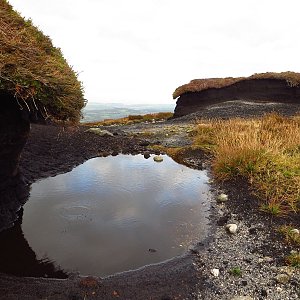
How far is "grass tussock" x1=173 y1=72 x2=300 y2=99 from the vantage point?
A: 31509mm

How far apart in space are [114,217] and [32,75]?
12.8 feet

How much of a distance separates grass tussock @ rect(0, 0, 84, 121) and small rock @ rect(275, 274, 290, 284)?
16.2ft

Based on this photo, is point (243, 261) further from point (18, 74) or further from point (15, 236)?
point (18, 74)

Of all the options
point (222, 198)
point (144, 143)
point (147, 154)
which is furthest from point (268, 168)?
point (144, 143)

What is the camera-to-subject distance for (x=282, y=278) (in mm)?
5492

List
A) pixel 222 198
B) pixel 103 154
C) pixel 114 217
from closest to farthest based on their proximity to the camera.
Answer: pixel 114 217
pixel 222 198
pixel 103 154

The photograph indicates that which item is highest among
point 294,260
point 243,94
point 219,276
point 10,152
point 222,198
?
point 243,94

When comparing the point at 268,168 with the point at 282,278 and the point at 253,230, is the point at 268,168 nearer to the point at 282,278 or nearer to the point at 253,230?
the point at 253,230

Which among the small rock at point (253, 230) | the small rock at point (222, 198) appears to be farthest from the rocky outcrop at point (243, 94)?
the small rock at point (253, 230)

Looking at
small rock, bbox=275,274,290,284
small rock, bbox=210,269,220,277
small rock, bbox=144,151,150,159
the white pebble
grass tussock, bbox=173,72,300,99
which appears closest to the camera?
small rock, bbox=275,274,290,284

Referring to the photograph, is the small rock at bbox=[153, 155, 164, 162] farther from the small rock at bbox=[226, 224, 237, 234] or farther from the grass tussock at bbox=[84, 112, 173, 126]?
the grass tussock at bbox=[84, 112, 173, 126]

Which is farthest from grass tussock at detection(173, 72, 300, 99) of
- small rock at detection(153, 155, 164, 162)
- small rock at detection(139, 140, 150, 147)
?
small rock at detection(153, 155, 164, 162)

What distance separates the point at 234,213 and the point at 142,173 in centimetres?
433

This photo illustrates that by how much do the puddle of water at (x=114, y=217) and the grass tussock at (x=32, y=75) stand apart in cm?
241
